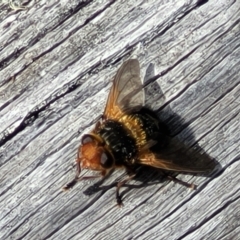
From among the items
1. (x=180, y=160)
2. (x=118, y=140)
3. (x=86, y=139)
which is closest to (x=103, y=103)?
(x=86, y=139)

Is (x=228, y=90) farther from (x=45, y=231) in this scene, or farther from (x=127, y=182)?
(x=45, y=231)

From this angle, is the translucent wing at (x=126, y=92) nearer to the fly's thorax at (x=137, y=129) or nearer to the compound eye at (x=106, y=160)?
the fly's thorax at (x=137, y=129)

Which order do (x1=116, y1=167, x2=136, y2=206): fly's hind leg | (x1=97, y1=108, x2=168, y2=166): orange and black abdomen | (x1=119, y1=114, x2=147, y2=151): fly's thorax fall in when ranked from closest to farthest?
(x1=116, y1=167, x2=136, y2=206): fly's hind leg
(x1=97, y1=108, x2=168, y2=166): orange and black abdomen
(x1=119, y1=114, x2=147, y2=151): fly's thorax

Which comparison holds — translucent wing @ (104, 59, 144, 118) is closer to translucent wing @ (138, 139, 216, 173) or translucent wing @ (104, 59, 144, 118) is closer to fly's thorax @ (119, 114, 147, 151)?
fly's thorax @ (119, 114, 147, 151)

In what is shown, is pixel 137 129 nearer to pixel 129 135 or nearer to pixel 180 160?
pixel 129 135

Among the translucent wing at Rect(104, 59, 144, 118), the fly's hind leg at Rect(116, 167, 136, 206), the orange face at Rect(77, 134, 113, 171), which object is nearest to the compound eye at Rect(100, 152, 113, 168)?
the orange face at Rect(77, 134, 113, 171)

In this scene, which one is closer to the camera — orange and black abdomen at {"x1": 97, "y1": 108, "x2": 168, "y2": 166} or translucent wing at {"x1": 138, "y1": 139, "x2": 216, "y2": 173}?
translucent wing at {"x1": 138, "y1": 139, "x2": 216, "y2": 173}

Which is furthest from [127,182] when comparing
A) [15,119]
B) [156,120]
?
[15,119]
